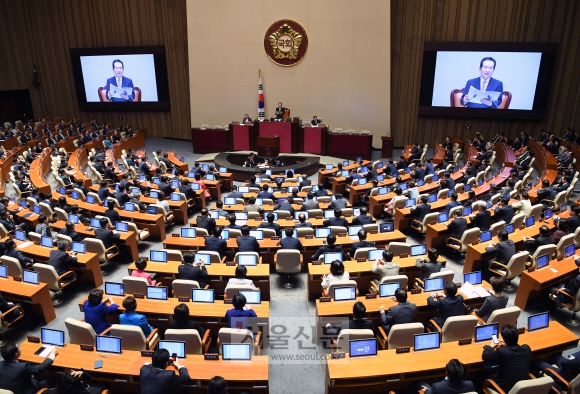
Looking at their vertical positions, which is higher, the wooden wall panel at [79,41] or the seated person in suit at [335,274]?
the wooden wall panel at [79,41]

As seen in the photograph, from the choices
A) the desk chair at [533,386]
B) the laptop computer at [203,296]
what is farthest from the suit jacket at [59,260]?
the desk chair at [533,386]

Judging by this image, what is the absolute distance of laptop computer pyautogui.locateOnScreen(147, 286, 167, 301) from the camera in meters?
6.07

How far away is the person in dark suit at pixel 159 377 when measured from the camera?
421cm

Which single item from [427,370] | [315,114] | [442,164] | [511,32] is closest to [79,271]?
[427,370]

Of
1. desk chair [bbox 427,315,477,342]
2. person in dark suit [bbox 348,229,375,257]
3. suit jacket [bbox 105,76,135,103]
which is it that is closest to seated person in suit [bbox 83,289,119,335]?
person in dark suit [bbox 348,229,375,257]

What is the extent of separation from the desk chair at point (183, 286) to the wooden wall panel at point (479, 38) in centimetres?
1495

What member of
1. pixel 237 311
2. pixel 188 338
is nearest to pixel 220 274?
pixel 237 311

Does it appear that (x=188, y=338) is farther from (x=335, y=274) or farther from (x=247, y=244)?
(x=247, y=244)

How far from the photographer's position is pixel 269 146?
53.5ft

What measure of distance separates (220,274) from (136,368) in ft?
7.34

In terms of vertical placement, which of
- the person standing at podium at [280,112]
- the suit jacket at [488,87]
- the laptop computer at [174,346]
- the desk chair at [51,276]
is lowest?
the desk chair at [51,276]

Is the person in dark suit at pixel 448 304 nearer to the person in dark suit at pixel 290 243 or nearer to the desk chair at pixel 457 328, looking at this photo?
the desk chair at pixel 457 328

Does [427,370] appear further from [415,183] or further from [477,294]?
[415,183]

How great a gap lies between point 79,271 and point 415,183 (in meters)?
8.57
